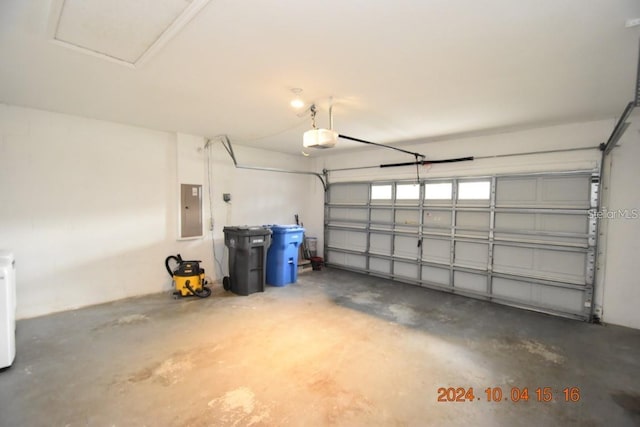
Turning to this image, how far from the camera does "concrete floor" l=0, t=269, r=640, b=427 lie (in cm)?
195

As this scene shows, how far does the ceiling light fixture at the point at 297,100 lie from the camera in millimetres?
2793

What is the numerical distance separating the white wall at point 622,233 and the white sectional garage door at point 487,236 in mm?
157

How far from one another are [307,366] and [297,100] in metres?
2.60

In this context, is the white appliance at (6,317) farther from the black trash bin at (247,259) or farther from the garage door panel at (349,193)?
the garage door panel at (349,193)

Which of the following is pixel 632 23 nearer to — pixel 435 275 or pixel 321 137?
pixel 321 137

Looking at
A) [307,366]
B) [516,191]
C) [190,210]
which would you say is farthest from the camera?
[190,210]

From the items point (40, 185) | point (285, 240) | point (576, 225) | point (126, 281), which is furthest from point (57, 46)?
point (576, 225)

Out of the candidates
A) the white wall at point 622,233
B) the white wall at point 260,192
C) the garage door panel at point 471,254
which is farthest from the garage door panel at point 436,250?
the white wall at point 260,192

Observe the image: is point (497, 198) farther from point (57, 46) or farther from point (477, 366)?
point (57, 46)

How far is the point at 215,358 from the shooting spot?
2.60 metres

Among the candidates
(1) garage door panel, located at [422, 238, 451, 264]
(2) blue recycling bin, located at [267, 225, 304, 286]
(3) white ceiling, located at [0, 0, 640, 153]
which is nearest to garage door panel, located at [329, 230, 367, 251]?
(1) garage door panel, located at [422, 238, 451, 264]

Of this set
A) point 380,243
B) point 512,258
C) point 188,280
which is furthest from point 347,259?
point 188,280

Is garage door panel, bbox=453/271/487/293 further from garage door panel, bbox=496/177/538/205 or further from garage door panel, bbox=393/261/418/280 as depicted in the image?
garage door panel, bbox=496/177/538/205

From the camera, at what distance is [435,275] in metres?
5.00
